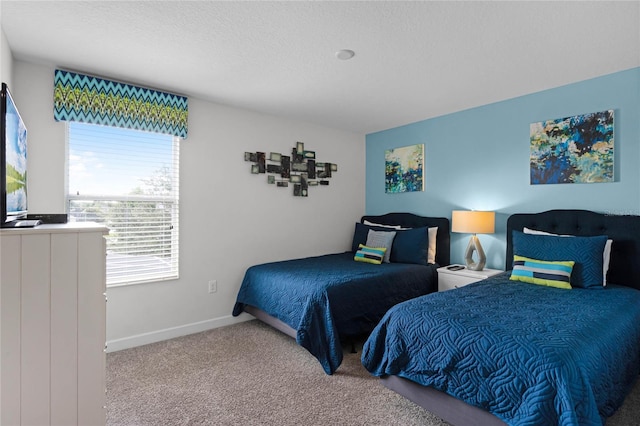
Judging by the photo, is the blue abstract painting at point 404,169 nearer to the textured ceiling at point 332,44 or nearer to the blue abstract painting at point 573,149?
the textured ceiling at point 332,44

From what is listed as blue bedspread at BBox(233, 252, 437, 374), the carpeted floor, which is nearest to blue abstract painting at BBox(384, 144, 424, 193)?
blue bedspread at BBox(233, 252, 437, 374)

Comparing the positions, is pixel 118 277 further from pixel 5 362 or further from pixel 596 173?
pixel 596 173

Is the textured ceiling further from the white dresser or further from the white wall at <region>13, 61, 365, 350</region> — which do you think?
the white dresser

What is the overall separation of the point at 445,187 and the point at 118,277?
3.41 metres

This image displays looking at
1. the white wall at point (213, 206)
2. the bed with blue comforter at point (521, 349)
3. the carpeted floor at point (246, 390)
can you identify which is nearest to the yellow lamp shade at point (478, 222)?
the bed with blue comforter at point (521, 349)

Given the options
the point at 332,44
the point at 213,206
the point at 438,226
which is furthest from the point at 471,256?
the point at 213,206

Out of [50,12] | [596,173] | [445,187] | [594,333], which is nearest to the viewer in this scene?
[594,333]

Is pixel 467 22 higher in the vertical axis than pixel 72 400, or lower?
higher

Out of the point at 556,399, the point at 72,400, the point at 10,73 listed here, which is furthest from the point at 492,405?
the point at 10,73

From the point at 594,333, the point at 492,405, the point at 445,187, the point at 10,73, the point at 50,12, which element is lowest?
the point at 492,405

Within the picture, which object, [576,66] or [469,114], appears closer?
[576,66]

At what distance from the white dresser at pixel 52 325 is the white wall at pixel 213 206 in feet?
5.23

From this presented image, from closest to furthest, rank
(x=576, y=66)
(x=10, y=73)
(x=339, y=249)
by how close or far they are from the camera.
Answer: (x=10, y=73) < (x=576, y=66) < (x=339, y=249)

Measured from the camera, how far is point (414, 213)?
4172 millimetres
